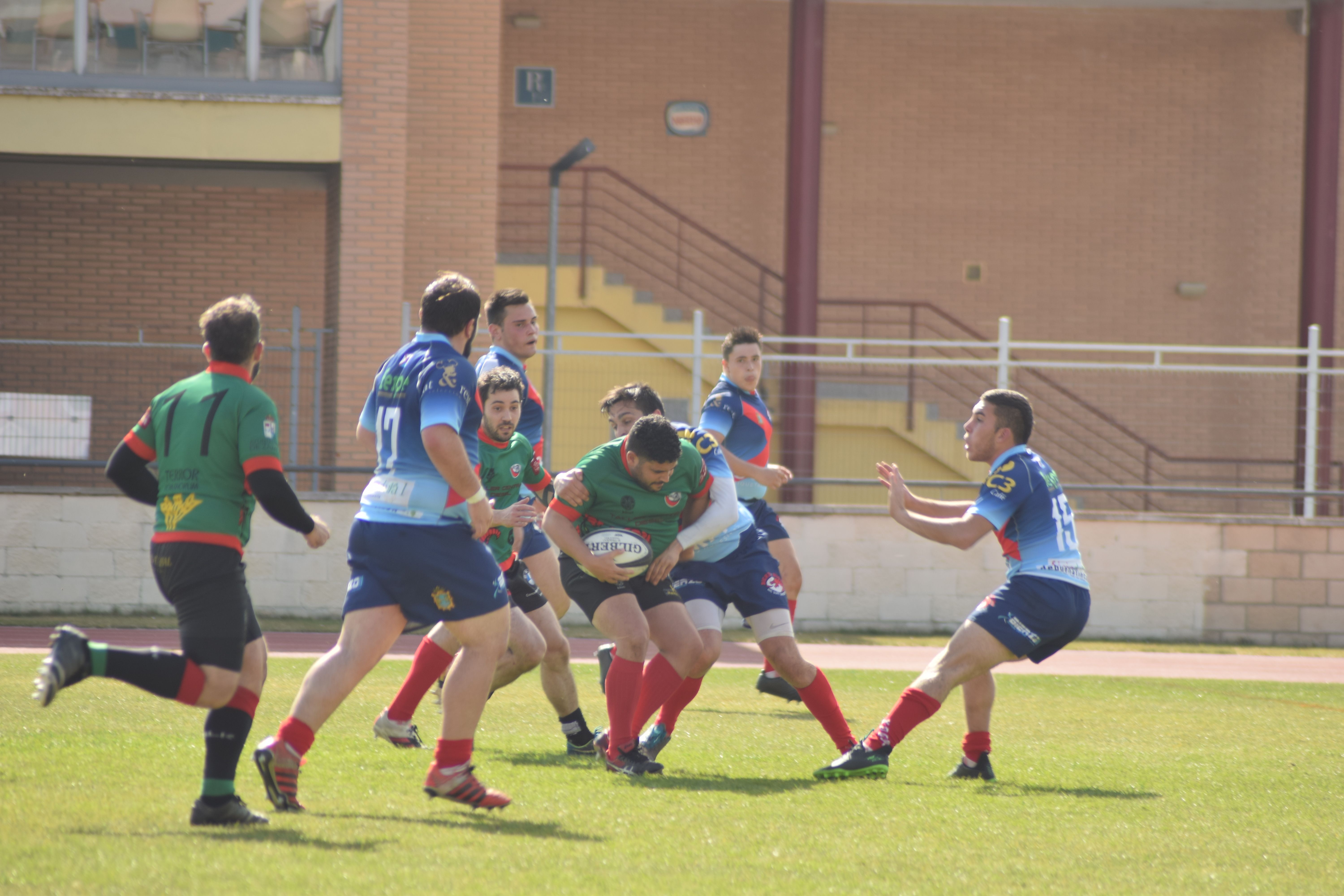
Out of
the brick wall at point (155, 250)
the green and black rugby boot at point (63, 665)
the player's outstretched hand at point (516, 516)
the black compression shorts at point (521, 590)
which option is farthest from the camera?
the brick wall at point (155, 250)

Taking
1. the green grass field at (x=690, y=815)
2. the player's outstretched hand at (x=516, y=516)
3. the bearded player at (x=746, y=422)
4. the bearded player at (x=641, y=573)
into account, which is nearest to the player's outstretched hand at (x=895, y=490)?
the bearded player at (x=641, y=573)

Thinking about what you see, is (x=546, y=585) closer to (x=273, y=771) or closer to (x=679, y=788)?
(x=679, y=788)

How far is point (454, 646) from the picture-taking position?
6.14 meters

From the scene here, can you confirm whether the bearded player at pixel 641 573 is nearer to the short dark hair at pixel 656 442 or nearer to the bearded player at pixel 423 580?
the short dark hair at pixel 656 442

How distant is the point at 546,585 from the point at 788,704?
2.09m

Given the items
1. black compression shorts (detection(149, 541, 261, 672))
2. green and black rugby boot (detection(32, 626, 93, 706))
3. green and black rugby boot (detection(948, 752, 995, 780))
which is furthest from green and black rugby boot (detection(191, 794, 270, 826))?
green and black rugby boot (detection(948, 752, 995, 780))

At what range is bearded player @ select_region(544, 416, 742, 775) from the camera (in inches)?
233

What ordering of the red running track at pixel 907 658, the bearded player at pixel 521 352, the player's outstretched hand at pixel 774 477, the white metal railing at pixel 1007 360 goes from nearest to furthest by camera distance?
1. the bearded player at pixel 521 352
2. the player's outstretched hand at pixel 774 477
3. the red running track at pixel 907 658
4. the white metal railing at pixel 1007 360

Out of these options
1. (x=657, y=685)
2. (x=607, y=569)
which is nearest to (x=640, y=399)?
(x=607, y=569)

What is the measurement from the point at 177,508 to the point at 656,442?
2.00m

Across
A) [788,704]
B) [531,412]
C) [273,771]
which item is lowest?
[788,704]

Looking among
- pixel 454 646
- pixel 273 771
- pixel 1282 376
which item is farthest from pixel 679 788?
pixel 1282 376

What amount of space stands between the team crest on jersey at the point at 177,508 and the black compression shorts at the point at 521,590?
2.46 meters

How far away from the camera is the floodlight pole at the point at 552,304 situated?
42.8 feet
